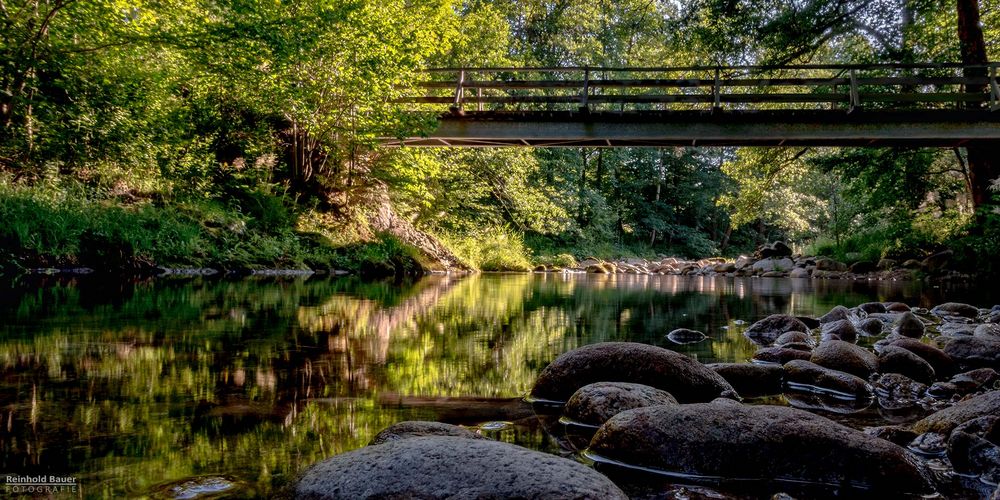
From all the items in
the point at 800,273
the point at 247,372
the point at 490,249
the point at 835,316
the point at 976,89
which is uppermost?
the point at 976,89

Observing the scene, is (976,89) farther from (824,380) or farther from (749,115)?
(824,380)

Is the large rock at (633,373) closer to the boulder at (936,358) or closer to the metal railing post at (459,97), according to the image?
the boulder at (936,358)

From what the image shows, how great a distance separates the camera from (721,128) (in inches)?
604

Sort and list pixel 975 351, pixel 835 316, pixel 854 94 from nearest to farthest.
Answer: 1. pixel 975 351
2. pixel 835 316
3. pixel 854 94

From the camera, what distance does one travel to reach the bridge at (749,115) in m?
14.0

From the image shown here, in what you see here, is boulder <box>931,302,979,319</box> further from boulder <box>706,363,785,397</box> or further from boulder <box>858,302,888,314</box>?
boulder <box>706,363,785,397</box>

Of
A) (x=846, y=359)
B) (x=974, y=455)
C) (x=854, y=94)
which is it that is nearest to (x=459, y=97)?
(x=854, y=94)

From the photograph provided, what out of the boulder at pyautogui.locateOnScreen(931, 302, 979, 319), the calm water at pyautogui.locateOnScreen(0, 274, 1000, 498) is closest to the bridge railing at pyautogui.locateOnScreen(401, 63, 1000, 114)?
the boulder at pyautogui.locateOnScreen(931, 302, 979, 319)

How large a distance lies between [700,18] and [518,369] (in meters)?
14.7

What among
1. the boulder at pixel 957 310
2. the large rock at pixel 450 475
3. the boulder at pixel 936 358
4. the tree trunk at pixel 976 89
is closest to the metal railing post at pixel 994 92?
the tree trunk at pixel 976 89

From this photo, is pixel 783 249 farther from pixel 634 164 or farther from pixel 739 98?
pixel 634 164

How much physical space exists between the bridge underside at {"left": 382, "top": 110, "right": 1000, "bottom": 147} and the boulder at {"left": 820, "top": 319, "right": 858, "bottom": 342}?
9.60 metres

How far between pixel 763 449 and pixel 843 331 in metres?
4.72

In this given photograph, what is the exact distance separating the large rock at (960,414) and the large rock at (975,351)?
2516 millimetres
